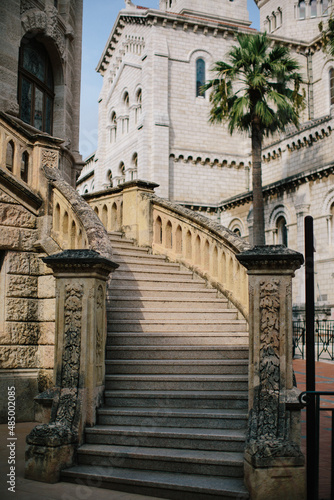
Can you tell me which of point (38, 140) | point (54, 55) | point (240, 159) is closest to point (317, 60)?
point (240, 159)

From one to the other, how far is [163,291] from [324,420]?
3.47 m

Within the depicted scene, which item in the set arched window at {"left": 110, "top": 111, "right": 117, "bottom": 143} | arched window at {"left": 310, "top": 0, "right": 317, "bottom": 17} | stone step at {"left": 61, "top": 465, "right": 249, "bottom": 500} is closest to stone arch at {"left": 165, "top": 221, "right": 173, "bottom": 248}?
stone step at {"left": 61, "top": 465, "right": 249, "bottom": 500}

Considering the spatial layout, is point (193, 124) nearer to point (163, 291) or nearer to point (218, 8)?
point (218, 8)

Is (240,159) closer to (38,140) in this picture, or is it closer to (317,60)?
(317,60)

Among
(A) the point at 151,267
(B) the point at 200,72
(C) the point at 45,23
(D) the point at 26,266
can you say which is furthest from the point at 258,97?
(D) the point at 26,266

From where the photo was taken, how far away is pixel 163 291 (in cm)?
971

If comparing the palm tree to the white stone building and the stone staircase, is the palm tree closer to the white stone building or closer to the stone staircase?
the white stone building

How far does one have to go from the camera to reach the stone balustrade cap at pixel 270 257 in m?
5.68

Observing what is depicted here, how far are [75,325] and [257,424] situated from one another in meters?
2.35

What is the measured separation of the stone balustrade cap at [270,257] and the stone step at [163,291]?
3.66 metres

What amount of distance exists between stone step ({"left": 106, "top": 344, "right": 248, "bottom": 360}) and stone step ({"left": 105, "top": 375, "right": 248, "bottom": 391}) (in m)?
0.63

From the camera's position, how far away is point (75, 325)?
6.42m

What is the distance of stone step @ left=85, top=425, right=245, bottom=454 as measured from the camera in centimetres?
588

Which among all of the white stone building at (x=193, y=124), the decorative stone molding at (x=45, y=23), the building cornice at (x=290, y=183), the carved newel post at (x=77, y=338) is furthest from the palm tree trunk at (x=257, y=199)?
the carved newel post at (x=77, y=338)
